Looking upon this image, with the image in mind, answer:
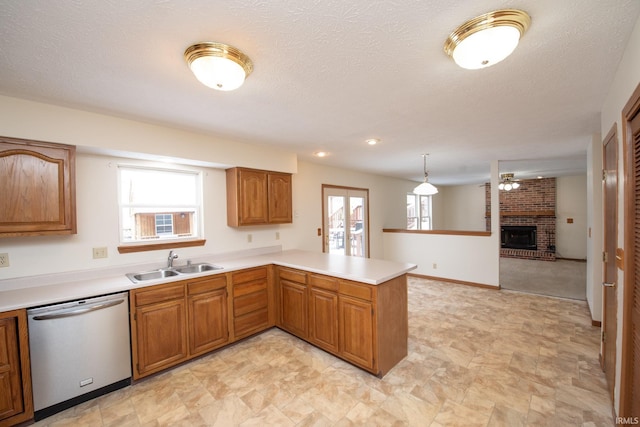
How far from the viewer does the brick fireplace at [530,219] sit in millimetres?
7258

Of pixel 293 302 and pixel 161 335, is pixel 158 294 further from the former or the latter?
pixel 293 302

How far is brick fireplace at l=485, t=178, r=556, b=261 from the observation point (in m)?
7.26

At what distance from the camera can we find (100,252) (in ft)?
8.40

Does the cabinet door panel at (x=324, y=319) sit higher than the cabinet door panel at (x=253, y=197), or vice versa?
the cabinet door panel at (x=253, y=197)

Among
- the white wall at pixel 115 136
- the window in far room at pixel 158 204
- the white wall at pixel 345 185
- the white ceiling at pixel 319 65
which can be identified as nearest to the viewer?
the white ceiling at pixel 319 65

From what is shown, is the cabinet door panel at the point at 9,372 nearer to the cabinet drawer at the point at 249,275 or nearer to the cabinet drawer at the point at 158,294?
the cabinet drawer at the point at 158,294

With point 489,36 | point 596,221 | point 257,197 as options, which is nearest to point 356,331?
point 257,197

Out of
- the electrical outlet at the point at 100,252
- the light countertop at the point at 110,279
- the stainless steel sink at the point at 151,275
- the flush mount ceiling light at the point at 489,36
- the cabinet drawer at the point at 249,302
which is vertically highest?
the flush mount ceiling light at the point at 489,36

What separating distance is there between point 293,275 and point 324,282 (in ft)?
1.62

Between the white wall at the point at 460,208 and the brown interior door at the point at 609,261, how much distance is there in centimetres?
664

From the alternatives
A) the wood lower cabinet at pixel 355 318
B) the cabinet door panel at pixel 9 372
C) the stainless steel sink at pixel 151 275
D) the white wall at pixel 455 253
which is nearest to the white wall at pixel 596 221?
the white wall at pixel 455 253

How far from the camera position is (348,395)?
2115 mm

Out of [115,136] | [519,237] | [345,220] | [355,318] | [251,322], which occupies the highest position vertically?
[115,136]

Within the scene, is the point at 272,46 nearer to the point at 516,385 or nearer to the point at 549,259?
the point at 516,385
